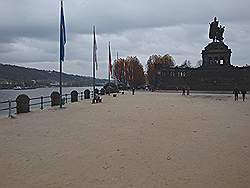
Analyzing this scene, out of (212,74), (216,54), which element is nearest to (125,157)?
(212,74)

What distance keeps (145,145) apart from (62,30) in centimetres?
1820

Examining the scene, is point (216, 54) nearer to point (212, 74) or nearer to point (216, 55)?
point (216, 55)

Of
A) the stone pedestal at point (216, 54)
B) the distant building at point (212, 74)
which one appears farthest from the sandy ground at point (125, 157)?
the stone pedestal at point (216, 54)

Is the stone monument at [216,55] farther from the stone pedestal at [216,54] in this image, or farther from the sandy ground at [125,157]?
the sandy ground at [125,157]

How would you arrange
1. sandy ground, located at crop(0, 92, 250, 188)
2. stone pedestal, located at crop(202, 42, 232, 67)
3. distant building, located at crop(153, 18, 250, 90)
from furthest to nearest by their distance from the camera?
stone pedestal, located at crop(202, 42, 232, 67), distant building, located at crop(153, 18, 250, 90), sandy ground, located at crop(0, 92, 250, 188)

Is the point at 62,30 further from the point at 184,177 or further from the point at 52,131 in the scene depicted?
the point at 184,177

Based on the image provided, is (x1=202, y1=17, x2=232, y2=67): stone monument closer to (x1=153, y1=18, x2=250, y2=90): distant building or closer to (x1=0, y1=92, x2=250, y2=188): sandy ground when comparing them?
(x1=153, y1=18, x2=250, y2=90): distant building

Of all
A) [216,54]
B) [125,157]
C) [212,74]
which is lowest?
[125,157]

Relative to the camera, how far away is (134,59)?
368 feet

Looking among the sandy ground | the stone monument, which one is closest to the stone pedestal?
the stone monument

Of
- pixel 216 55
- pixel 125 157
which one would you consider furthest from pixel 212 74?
pixel 125 157

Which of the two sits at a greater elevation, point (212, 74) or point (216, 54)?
point (216, 54)

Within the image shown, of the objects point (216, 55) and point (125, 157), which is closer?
point (125, 157)

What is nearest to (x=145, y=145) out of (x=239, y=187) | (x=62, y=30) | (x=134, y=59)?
(x=239, y=187)
